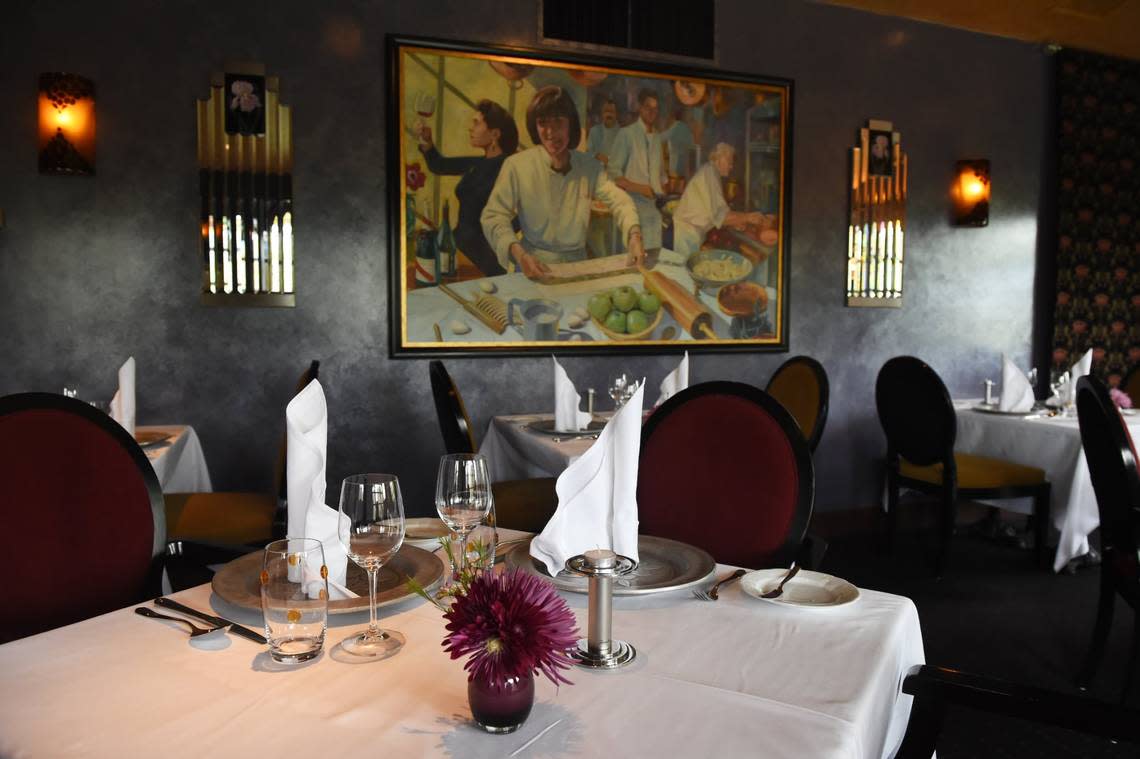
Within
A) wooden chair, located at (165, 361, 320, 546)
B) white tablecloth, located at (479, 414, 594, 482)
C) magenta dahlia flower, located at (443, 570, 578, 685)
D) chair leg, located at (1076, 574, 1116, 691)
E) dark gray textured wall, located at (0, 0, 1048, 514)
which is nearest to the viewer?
magenta dahlia flower, located at (443, 570, 578, 685)

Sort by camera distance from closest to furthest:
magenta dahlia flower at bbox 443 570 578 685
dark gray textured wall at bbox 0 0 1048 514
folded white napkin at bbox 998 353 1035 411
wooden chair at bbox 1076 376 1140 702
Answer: magenta dahlia flower at bbox 443 570 578 685, wooden chair at bbox 1076 376 1140 702, dark gray textured wall at bbox 0 0 1048 514, folded white napkin at bbox 998 353 1035 411

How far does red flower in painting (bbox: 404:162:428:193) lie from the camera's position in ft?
13.8

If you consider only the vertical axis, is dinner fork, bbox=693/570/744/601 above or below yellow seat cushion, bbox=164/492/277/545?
above

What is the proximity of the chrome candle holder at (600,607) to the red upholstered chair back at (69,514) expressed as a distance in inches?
40.9

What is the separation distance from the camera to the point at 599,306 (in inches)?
183

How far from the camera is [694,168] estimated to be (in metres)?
4.79

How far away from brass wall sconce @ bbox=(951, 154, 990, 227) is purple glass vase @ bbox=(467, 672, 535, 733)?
547cm

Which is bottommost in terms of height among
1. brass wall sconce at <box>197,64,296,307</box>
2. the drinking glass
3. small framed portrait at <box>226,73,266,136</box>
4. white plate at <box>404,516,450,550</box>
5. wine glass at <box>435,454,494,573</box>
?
white plate at <box>404,516,450,550</box>

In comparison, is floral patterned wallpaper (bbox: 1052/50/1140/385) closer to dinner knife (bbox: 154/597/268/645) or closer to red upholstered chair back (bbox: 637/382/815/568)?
red upholstered chair back (bbox: 637/382/815/568)

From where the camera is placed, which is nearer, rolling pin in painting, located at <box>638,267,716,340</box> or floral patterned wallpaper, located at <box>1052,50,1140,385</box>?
rolling pin in painting, located at <box>638,267,716,340</box>

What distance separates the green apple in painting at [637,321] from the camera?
4.71 meters

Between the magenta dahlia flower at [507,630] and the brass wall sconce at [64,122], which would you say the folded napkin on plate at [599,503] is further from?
the brass wall sconce at [64,122]

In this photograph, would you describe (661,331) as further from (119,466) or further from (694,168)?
(119,466)

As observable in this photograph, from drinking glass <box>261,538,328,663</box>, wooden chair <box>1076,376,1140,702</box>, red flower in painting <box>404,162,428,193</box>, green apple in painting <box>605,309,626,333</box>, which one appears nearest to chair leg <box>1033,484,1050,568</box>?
wooden chair <box>1076,376,1140,702</box>
